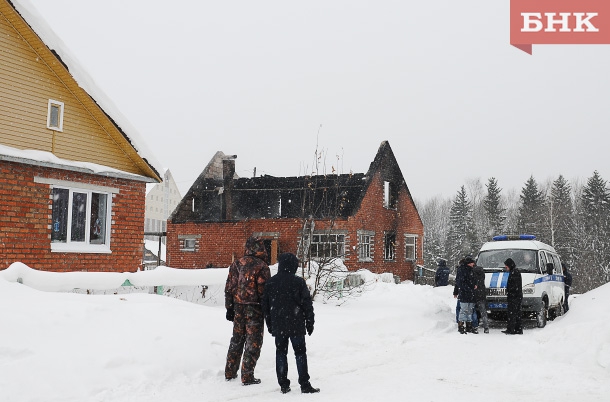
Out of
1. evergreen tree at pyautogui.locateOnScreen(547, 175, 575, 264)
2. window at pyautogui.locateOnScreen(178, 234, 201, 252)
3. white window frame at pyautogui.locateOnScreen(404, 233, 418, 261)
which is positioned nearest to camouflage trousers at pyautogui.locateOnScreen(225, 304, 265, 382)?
window at pyautogui.locateOnScreen(178, 234, 201, 252)

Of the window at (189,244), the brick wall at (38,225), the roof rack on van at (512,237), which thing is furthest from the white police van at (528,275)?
the window at (189,244)

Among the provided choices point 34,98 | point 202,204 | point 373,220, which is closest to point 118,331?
point 34,98

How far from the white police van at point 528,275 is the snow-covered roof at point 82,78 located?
940cm

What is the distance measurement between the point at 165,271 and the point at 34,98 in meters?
5.37

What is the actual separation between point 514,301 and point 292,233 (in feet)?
56.7

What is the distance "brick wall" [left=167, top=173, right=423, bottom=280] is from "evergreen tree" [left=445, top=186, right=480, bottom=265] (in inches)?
1177

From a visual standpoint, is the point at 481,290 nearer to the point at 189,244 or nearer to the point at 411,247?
the point at 411,247

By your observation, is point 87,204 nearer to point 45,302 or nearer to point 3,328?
point 45,302

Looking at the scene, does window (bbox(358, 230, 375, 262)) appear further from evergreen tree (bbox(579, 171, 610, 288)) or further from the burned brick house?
evergreen tree (bbox(579, 171, 610, 288))

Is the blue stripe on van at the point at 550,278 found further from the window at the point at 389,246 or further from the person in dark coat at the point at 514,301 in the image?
the window at the point at 389,246

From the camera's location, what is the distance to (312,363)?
9203mm

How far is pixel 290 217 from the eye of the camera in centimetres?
3009

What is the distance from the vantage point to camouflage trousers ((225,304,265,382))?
7.62 m

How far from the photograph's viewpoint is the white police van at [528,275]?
14375mm
